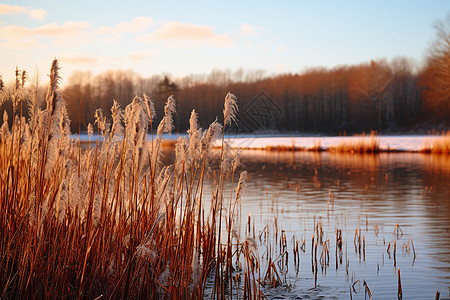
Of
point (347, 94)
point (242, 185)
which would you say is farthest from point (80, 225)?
point (347, 94)

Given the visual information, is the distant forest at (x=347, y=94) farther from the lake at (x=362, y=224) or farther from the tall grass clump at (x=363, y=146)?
the lake at (x=362, y=224)

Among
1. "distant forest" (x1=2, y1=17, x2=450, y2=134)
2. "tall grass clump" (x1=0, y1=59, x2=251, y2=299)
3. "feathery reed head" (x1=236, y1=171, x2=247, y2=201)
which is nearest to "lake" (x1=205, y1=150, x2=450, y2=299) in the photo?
"feathery reed head" (x1=236, y1=171, x2=247, y2=201)

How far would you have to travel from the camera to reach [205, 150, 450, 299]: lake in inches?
192

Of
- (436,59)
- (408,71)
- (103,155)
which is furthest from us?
(408,71)

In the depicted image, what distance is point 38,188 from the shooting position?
122 inches

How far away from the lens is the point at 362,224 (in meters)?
8.07

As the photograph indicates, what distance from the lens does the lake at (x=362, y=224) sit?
16.0 feet

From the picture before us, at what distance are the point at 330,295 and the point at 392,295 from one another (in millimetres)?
662

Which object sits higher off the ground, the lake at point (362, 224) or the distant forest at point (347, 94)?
the distant forest at point (347, 94)

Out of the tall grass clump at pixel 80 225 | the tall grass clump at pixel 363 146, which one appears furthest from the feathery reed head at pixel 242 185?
the tall grass clump at pixel 363 146

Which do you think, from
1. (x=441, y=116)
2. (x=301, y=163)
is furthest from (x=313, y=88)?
(x=301, y=163)

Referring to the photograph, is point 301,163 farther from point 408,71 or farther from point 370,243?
point 408,71

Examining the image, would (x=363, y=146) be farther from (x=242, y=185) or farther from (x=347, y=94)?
(x=347, y=94)

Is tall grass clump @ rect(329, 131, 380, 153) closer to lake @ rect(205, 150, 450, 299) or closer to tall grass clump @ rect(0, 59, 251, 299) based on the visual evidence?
lake @ rect(205, 150, 450, 299)
